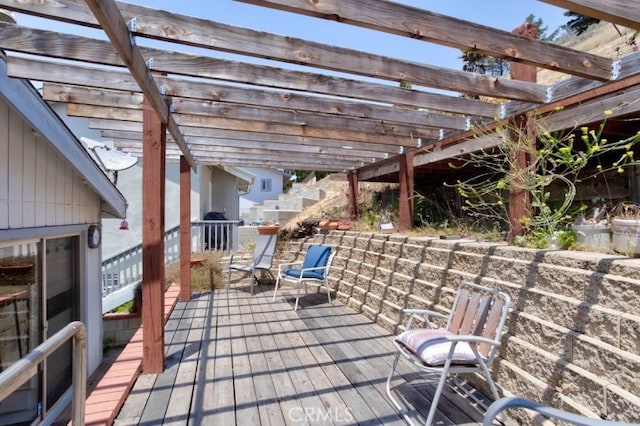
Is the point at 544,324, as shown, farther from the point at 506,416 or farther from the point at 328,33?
the point at 328,33

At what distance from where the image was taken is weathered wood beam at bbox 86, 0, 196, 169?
5.32ft

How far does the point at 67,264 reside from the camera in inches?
158

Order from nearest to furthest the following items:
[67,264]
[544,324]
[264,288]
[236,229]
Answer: [544,324]
[67,264]
[264,288]
[236,229]

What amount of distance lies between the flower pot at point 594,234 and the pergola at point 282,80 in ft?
2.77

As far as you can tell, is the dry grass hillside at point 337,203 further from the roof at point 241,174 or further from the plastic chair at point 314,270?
the plastic chair at point 314,270

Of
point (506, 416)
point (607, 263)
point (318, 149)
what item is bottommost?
point (506, 416)

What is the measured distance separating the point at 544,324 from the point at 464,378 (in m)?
0.85

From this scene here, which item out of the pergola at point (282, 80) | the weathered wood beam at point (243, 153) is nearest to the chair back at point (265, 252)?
the weathered wood beam at point (243, 153)

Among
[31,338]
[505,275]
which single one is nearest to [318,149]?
[505,275]

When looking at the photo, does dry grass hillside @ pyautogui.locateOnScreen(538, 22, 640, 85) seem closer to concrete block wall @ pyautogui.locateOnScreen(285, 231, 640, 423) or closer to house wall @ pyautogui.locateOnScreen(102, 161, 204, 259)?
concrete block wall @ pyautogui.locateOnScreen(285, 231, 640, 423)

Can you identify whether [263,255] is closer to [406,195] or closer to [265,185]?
[406,195]

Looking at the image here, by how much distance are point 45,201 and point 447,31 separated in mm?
3476

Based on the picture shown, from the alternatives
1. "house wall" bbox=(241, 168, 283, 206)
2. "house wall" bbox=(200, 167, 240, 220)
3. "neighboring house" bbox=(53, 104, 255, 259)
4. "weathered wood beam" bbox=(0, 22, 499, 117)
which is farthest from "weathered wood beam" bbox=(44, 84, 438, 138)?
"house wall" bbox=(241, 168, 283, 206)

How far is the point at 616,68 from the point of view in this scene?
2658 millimetres
